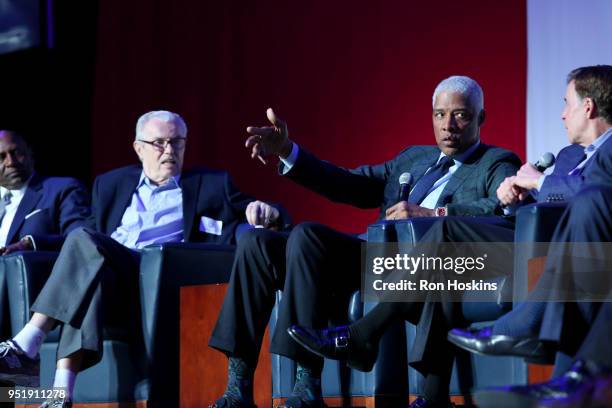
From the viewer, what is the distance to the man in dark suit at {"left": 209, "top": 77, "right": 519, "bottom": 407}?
299 centimetres

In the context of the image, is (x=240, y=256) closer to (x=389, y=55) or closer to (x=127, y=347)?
(x=127, y=347)

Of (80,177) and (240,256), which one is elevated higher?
(80,177)

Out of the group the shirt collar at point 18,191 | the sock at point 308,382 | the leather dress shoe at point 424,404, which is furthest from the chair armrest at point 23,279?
the leather dress shoe at point 424,404

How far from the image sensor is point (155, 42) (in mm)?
5449

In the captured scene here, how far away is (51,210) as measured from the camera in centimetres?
453

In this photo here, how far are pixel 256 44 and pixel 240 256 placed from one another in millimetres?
2297

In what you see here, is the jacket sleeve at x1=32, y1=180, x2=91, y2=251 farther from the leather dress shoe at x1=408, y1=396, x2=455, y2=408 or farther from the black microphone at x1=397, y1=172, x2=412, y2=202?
the leather dress shoe at x1=408, y1=396, x2=455, y2=408

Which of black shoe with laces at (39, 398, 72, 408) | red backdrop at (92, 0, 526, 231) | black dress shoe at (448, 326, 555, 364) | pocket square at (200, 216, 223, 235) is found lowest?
black shoe with laces at (39, 398, 72, 408)

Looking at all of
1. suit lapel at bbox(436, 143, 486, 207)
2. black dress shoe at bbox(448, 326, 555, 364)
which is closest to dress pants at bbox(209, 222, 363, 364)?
suit lapel at bbox(436, 143, 486, 207)

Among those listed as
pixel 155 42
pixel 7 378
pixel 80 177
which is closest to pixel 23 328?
pixel 7 378

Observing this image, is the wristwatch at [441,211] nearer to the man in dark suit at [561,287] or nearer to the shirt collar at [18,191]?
the man in dark suit at [561,287]

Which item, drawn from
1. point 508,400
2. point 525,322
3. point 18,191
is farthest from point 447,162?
point 18,191

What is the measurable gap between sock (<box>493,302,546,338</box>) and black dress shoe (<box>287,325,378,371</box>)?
1.69ft

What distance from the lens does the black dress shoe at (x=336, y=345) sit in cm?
281
